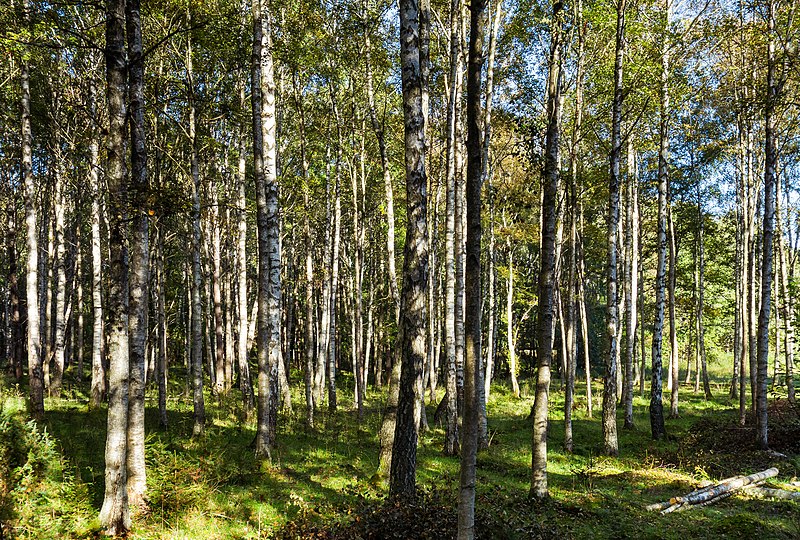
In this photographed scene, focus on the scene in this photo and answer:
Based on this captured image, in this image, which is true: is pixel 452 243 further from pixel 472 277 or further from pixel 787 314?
pixel 787 314

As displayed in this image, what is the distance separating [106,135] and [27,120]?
8098 millimetres

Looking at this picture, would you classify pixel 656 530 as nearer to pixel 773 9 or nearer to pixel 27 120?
pixel 773 9

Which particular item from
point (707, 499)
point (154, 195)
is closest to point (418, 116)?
point (154, 195)

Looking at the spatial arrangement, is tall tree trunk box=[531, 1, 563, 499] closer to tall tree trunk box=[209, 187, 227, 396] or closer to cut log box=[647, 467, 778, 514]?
cut log box=[647, 467, 778, 514]

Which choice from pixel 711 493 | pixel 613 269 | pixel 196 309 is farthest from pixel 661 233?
pixel 196 309

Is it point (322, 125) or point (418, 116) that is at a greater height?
point (322, 125)

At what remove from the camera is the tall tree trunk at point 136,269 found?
7.23 metres

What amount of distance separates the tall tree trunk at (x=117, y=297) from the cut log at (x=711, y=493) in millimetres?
9567

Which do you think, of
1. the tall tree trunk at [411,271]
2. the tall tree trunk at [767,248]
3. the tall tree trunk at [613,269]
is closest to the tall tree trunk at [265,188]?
the tall tree trunk at [411,271]

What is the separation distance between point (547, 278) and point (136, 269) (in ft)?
24.1

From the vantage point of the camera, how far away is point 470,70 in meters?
5.69

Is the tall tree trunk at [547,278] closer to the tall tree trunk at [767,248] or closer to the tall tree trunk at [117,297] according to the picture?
the tall tree trunk at [117,297]

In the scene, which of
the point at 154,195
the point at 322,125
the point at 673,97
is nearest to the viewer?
the point at 154,195

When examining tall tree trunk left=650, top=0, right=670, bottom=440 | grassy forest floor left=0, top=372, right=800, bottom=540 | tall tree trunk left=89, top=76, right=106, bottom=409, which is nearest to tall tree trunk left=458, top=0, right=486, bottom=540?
grassy forest floor left=0, top=372, right=800, bottom=540
